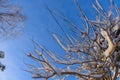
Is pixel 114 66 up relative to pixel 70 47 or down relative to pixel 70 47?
down

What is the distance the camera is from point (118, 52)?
5.44 metres

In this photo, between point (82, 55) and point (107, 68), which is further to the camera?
point (82, 55)

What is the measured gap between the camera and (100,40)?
6.13m

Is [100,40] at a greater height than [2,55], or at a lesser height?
lesser

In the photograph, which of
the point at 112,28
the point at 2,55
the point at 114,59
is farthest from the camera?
the point at 2,55

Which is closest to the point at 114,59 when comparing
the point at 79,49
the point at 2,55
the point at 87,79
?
the point at 87,79

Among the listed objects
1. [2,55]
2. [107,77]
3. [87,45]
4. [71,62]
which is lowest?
[107,77]

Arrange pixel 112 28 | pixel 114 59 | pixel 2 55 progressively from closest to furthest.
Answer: pixel 114 59 → pixel 112 28 → pixel 2 55

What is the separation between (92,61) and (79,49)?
2.57 feet

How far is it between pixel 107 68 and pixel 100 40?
905mm

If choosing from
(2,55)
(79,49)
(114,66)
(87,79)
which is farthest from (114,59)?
(2,55)

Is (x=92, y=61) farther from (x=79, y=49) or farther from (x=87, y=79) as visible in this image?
(x=79, y=49)

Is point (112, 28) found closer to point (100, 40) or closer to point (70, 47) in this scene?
point (100, 40)

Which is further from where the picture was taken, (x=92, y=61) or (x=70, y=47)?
(x=70, y=47)
